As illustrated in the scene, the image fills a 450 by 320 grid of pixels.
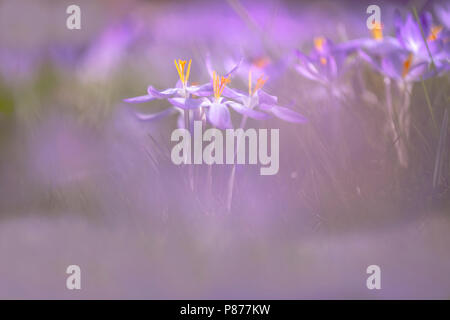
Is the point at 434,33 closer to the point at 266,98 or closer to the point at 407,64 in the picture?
the point at 407,64

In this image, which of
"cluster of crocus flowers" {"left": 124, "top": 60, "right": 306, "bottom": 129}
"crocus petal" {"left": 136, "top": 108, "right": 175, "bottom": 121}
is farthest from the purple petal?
"crocus petal" {"left": 136, "top": 108, "right": 175, "bottom": 121}

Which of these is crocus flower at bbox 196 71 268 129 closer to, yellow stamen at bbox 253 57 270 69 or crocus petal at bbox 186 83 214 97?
crocus petal at bbox 186 83 214 97

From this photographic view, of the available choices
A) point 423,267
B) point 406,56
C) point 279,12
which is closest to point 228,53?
point 279,12

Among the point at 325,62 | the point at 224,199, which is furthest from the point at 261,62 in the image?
the point at 224,199

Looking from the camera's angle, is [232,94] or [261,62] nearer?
[232,94]

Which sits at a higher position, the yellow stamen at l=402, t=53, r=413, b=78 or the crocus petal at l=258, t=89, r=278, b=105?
the yellow stamen at l=402, t=53, r=413, b=78

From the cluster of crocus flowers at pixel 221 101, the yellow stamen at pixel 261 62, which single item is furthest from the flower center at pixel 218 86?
the yellow stamen at pixel 261 62

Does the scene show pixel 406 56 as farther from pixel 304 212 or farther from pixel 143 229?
pixel 143 229
